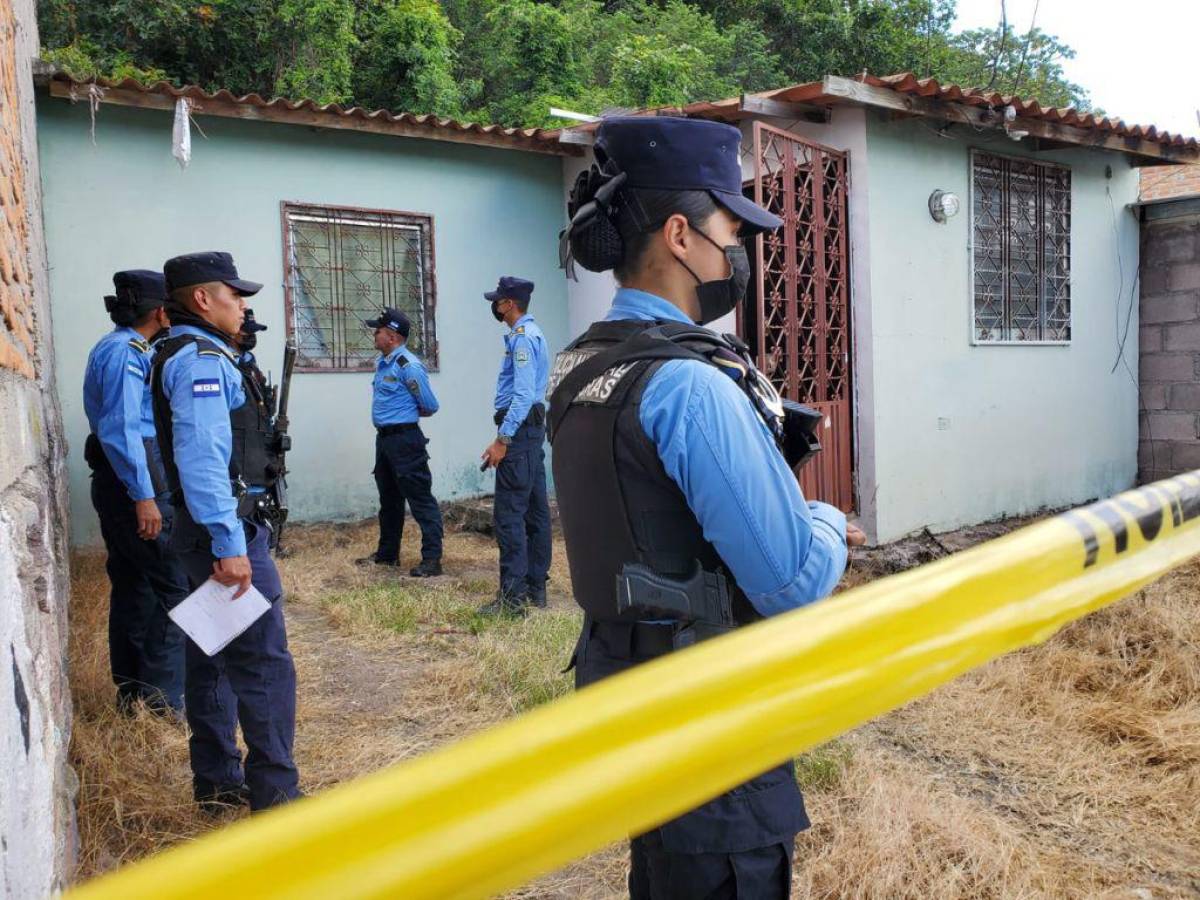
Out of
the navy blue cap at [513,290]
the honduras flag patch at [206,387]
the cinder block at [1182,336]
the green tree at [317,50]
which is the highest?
the green tree at [317,50]

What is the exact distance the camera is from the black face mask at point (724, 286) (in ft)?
5.28

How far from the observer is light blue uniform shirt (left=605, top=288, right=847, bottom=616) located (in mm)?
1355

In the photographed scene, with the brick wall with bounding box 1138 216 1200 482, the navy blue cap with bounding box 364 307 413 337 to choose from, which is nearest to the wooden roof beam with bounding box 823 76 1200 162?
the brick wall with bounding box 1138 216 1200 482

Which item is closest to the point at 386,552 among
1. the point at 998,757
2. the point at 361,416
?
the point at 361,416

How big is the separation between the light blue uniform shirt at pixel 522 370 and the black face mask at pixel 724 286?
366 cm

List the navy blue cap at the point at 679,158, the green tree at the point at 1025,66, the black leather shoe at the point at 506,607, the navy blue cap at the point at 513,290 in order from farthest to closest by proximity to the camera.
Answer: the green tree at the point at 1025,66 < the navy blue cap at the point at 513,290 < the black leather shoe at the point at 506,607 < the navy blue cap at the point at 679,158

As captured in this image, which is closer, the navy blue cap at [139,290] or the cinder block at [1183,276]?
the navy blue cap at [139,290]

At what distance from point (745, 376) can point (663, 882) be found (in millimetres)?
815

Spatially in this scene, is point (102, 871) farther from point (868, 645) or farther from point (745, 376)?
point (868, 645)


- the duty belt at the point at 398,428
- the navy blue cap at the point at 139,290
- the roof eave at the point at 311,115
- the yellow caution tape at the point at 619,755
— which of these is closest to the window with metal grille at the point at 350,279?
the roof eave at the point at 311,115

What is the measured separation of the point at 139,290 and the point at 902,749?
3.66 meters

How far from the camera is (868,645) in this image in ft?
2.85

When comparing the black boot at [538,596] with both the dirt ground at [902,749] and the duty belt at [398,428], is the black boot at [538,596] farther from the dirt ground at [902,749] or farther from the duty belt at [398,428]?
the duty belt at [398,428]

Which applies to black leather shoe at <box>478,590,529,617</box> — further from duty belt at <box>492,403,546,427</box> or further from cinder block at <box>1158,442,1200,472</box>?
cinder block at <box>1158,442,1200,472</box>
